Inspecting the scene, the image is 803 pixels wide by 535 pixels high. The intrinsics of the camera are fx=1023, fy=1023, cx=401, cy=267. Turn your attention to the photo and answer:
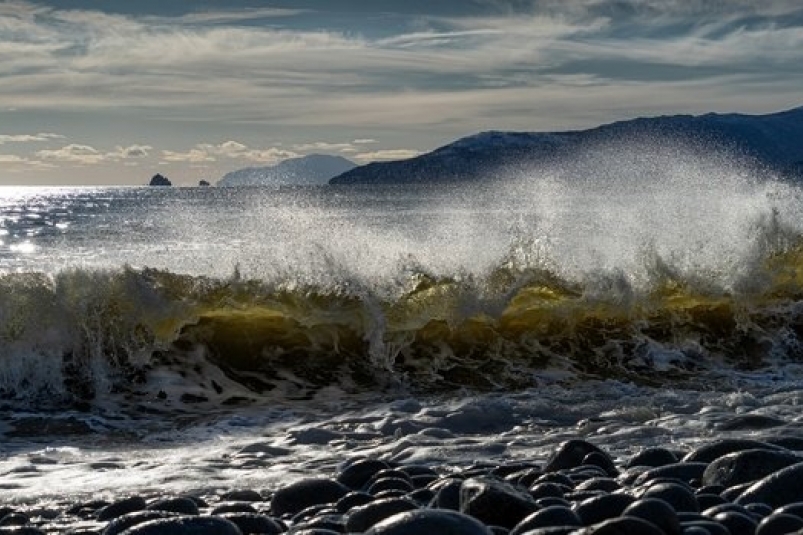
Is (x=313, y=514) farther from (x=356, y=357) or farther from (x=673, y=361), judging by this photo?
(x=673, y=361)

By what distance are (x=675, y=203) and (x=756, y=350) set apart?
37.3 feet

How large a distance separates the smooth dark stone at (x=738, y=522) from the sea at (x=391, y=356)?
308 centimetres

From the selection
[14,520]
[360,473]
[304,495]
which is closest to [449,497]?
[304,495]

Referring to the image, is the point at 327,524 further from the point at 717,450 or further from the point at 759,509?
the point at 717,450

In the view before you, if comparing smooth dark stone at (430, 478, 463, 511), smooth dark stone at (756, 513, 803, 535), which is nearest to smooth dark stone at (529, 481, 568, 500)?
smooth dark stone at (430, 478, 463, 511)

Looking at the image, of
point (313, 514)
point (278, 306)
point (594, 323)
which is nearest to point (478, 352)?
point (594, 323)

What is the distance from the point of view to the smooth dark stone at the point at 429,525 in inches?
173

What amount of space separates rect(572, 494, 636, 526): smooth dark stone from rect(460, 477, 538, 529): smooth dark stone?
0.28 meters

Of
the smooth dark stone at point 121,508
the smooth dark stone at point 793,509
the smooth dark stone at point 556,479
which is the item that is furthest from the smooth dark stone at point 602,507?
the smooth dark stone at point 121,508

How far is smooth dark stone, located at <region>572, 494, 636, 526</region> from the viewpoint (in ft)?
16.7

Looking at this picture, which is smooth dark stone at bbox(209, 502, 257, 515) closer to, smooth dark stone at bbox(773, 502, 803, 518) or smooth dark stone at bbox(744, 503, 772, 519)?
smooth dark stone at bbox(744, 503, 772, 519)

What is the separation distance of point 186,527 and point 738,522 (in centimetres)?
266

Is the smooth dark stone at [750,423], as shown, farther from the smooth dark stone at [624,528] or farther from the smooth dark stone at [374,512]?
the smooth dark stone at [624,528]

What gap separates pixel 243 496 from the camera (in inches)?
267
